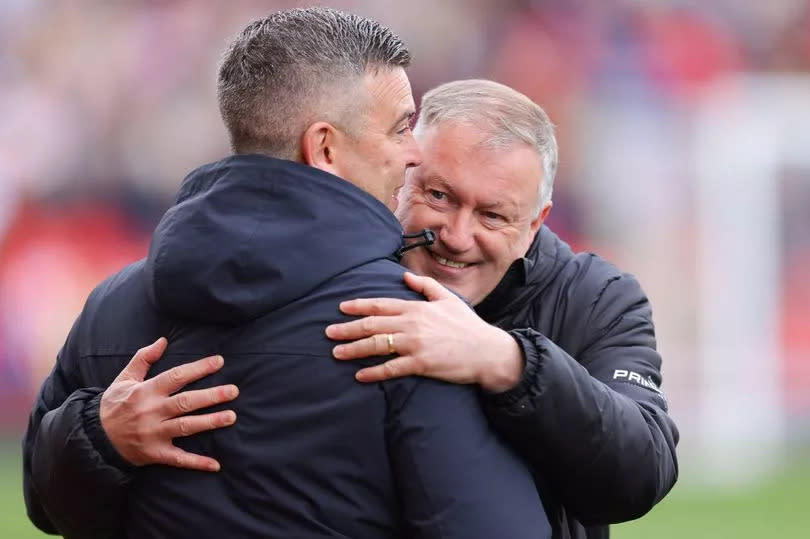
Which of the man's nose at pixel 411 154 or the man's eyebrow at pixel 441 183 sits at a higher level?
the man's eyebrow at pixel 441 183

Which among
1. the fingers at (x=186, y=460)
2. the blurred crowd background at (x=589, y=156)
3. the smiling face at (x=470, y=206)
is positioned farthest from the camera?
the blurred crowd background at (x=589, y=156)

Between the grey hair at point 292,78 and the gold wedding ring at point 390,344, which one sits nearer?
the gold wedding ring at point 390,344

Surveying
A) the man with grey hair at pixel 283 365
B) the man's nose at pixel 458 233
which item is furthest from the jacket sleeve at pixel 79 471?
the man's nose at pixel 458 233

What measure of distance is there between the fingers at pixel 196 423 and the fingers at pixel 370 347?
240 millimetres

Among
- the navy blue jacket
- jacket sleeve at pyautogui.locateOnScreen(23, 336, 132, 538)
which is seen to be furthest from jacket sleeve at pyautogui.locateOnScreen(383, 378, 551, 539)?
jacket sleeve at pyautogui.locateOnScreen(23, 336, 132, 538)

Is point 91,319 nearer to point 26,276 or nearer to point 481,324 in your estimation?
point 481,324

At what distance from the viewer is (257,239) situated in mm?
2566

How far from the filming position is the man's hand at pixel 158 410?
2.62 metres

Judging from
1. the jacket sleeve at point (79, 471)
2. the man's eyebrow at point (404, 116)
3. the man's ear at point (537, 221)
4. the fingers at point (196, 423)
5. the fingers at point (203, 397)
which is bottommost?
the jacket sleeve at point (79, 471)

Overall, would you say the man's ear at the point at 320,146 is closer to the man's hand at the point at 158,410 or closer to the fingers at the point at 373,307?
the fingers at the point at 373,307

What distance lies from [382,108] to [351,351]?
543 mm

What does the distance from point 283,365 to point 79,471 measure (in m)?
0.51

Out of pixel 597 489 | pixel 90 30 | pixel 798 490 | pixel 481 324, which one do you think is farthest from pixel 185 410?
pixel 90 30

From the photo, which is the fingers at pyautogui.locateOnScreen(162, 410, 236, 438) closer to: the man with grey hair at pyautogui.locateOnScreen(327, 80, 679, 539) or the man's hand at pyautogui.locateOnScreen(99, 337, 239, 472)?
the man's hand at pyautogui.locateOnScreen(99, 337, 239, 472)
